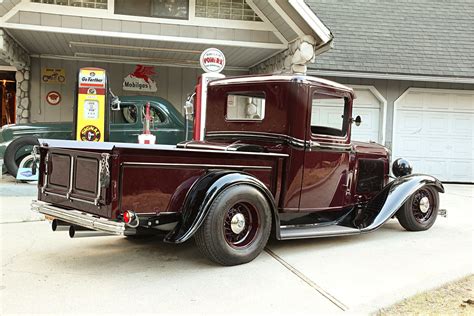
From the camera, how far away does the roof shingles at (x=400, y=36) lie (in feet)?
39.5

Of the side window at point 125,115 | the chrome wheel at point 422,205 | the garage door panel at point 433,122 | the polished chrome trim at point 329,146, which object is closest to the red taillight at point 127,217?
the polished chrome trim at point 329,146

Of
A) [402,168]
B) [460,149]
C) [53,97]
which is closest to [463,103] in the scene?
[460,149]

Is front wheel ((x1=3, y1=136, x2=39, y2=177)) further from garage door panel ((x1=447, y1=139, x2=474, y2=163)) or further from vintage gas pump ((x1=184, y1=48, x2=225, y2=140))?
garage door panel ((x1=447, y1=139, x2=474, y2=163))

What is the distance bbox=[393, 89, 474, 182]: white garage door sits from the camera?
41.4ft

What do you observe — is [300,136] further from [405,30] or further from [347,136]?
[405,30]

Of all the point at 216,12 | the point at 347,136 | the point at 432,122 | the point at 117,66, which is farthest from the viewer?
the point at 432,122

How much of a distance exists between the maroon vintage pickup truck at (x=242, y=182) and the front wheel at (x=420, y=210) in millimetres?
13

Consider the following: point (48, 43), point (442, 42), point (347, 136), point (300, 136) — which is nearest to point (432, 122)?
point (442, 42)

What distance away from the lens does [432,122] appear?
12.6 metres

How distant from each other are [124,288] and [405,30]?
12.4m

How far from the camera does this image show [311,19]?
8.79 meters

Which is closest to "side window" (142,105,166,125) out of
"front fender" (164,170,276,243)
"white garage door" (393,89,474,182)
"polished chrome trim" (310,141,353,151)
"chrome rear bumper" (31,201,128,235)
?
"polished chrome trim" (310,141,353,151)

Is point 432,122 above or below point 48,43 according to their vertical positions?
below

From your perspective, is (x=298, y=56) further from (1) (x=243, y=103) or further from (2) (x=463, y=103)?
(2) (x=463, y=103)
